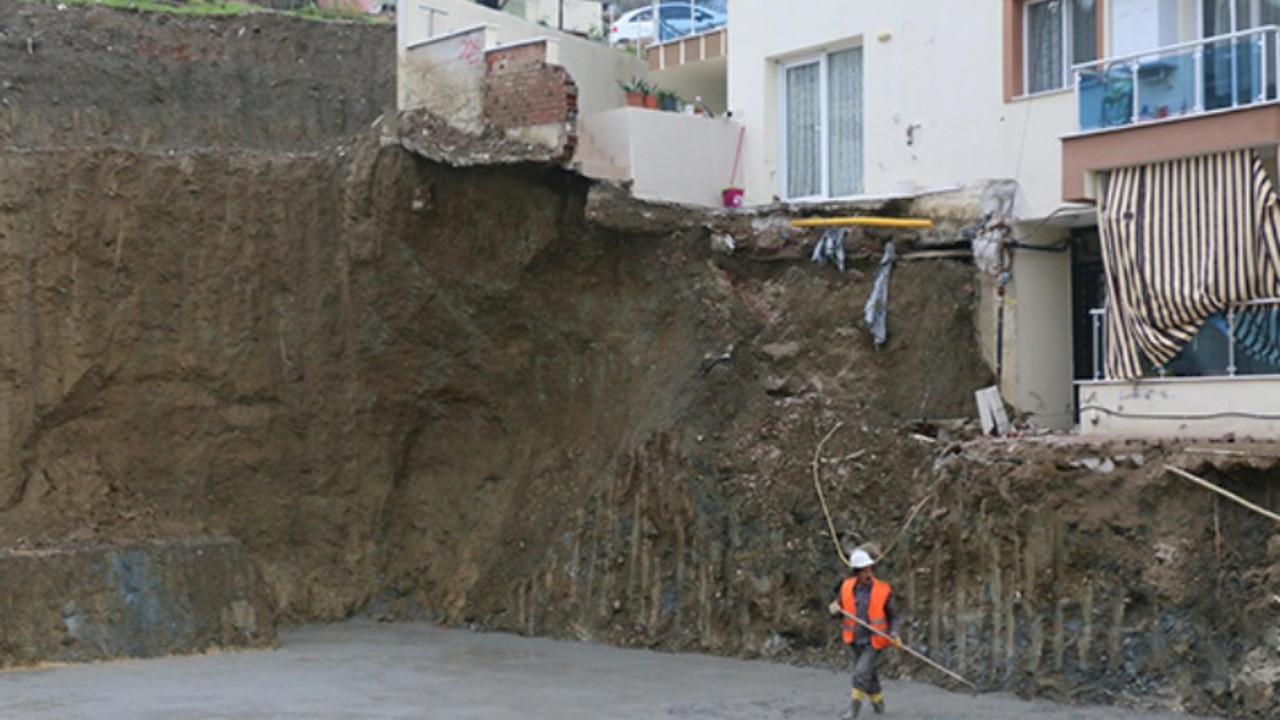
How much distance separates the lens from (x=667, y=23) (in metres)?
29.7

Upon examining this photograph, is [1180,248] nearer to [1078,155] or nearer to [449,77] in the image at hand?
[1078,155]

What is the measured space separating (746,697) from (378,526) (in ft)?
31.4

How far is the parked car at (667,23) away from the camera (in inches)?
1084

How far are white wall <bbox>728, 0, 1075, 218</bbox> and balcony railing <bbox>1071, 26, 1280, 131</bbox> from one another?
85 cm

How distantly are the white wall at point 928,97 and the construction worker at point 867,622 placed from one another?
19.2ft

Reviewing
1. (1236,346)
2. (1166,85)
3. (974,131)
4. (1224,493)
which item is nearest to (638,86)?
(974,131)

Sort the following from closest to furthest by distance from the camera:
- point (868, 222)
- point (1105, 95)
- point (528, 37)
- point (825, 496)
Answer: point (1105, 95)
point (825, 496)
point (868, 222)
point (528, 37)

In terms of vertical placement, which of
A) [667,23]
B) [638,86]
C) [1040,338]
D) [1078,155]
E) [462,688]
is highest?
[667,23]

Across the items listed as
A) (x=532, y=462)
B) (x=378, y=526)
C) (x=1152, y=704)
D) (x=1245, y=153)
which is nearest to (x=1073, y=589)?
(x=1152, y=704)

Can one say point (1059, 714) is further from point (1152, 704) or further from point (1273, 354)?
point (1273, 354)

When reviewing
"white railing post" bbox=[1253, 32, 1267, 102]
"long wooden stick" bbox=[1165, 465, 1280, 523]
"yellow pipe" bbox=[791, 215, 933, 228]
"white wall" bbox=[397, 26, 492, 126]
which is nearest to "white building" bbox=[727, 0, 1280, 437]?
"white railing post" bbox=[1253, 32, 1267, 102]

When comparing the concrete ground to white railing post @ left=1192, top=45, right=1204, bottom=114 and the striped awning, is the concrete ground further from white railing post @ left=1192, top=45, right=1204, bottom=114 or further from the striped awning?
white railing post @ left=1192, top=45, right=1204, bottom=114

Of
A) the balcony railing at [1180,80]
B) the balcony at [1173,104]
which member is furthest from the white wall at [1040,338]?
the balcony railing at [1180,80]

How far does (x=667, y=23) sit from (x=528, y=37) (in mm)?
6577
